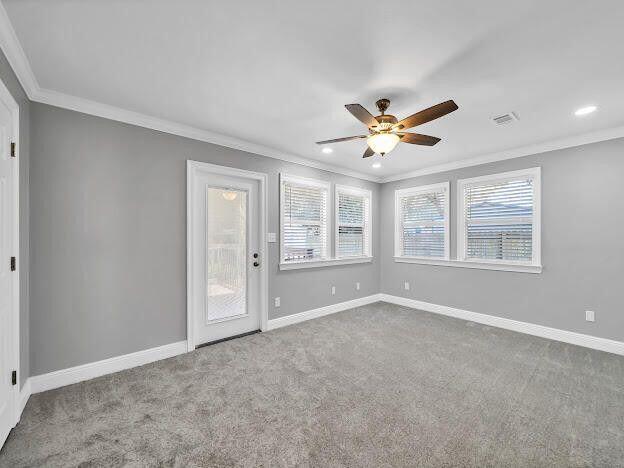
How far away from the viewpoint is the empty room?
5.54 ft

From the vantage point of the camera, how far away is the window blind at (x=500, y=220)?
384 cm

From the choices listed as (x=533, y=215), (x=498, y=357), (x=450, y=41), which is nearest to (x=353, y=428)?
(x=498, y=357)

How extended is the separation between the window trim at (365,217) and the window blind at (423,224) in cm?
56

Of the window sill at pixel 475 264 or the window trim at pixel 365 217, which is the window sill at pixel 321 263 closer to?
the window trim at pixel 365 217

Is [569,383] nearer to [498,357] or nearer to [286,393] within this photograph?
[498,357]

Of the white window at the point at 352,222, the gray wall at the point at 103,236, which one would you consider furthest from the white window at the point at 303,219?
the gray wall at the point at 103,236

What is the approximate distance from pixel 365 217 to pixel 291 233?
183 cm

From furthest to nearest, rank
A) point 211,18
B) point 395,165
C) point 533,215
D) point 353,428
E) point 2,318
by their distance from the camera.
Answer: point 395,165
point 533,215
point 353,428
point 2,318
point 211,18

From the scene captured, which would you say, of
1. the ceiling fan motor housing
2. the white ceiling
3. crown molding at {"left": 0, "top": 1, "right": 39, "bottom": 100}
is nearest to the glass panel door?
the white ceiling

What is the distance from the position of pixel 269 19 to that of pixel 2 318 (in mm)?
2438

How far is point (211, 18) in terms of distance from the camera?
1.59 metres

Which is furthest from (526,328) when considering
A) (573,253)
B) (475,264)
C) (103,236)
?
(103,236)

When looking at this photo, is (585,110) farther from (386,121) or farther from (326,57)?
(326,57)

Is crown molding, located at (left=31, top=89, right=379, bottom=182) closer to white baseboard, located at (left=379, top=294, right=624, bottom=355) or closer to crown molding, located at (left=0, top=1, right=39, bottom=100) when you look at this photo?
crown molding, located at (left=0, top=1, right=39, bottom=100)
